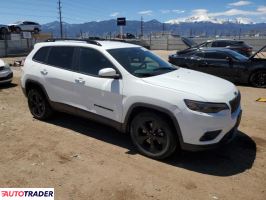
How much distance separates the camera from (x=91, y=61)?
5969mm

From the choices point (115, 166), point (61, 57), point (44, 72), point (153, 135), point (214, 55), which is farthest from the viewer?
point (214, 55)

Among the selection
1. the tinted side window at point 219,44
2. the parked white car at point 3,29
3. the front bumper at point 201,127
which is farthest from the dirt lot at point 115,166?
the parked white car at point 3,29

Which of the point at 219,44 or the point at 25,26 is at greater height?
the point at 25,26

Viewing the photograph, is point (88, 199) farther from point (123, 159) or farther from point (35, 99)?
point (35, 99)

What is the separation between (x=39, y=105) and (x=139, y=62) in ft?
8.76

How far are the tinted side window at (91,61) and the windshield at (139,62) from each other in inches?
7.7

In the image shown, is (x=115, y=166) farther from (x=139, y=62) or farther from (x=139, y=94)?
(x=139, y=62)

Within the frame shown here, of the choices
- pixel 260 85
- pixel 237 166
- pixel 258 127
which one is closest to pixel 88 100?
pixel 237 166

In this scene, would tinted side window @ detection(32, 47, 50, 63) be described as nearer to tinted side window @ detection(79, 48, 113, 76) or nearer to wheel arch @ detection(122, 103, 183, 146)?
tinted side window @ detection(79, 48, 113, 76)

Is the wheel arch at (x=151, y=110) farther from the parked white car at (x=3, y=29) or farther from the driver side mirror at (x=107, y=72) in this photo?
the parked white car at (x=3, y=29)

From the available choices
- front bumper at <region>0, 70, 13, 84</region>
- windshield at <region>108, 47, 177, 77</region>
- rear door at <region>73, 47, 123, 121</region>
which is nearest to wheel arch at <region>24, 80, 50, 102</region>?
rear door at <region>73, 47, 123, 121</region>

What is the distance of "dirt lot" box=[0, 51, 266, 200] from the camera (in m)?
4.32

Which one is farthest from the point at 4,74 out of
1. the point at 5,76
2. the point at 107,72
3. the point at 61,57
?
the point at 107,72

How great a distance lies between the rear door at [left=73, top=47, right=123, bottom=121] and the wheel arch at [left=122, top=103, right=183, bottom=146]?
17 cm
